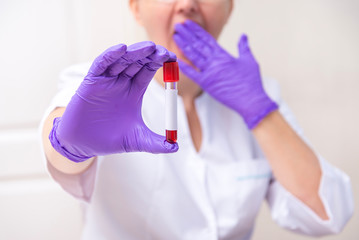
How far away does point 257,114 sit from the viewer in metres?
0.88

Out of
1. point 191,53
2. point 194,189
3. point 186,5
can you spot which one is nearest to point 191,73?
point 191,53

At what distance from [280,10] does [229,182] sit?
68 cm

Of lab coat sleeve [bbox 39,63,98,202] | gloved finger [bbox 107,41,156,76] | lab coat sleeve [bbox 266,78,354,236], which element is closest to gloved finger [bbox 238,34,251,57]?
lab coat sleeve [bbox 266,78,354,236]

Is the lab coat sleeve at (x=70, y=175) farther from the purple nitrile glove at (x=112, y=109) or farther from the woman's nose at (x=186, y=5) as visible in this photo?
the woman's nose at (x=186, y=5)

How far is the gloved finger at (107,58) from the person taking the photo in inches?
16.9

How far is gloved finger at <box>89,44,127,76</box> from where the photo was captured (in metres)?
0.43

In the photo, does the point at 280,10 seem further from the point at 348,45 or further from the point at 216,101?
the point at 216,101

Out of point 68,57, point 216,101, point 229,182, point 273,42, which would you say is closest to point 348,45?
point 273,42

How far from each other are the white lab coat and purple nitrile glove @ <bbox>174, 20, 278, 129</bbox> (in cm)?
8

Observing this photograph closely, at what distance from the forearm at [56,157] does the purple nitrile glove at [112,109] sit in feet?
0.29

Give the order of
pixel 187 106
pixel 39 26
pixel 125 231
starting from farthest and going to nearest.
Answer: pixel 39 26 → pixel 187 106 → pixel 125 231

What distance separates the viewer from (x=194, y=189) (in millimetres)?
863

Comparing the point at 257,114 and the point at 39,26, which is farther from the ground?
the point at 39,26

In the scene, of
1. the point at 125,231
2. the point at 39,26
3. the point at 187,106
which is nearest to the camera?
the point at 125,231
